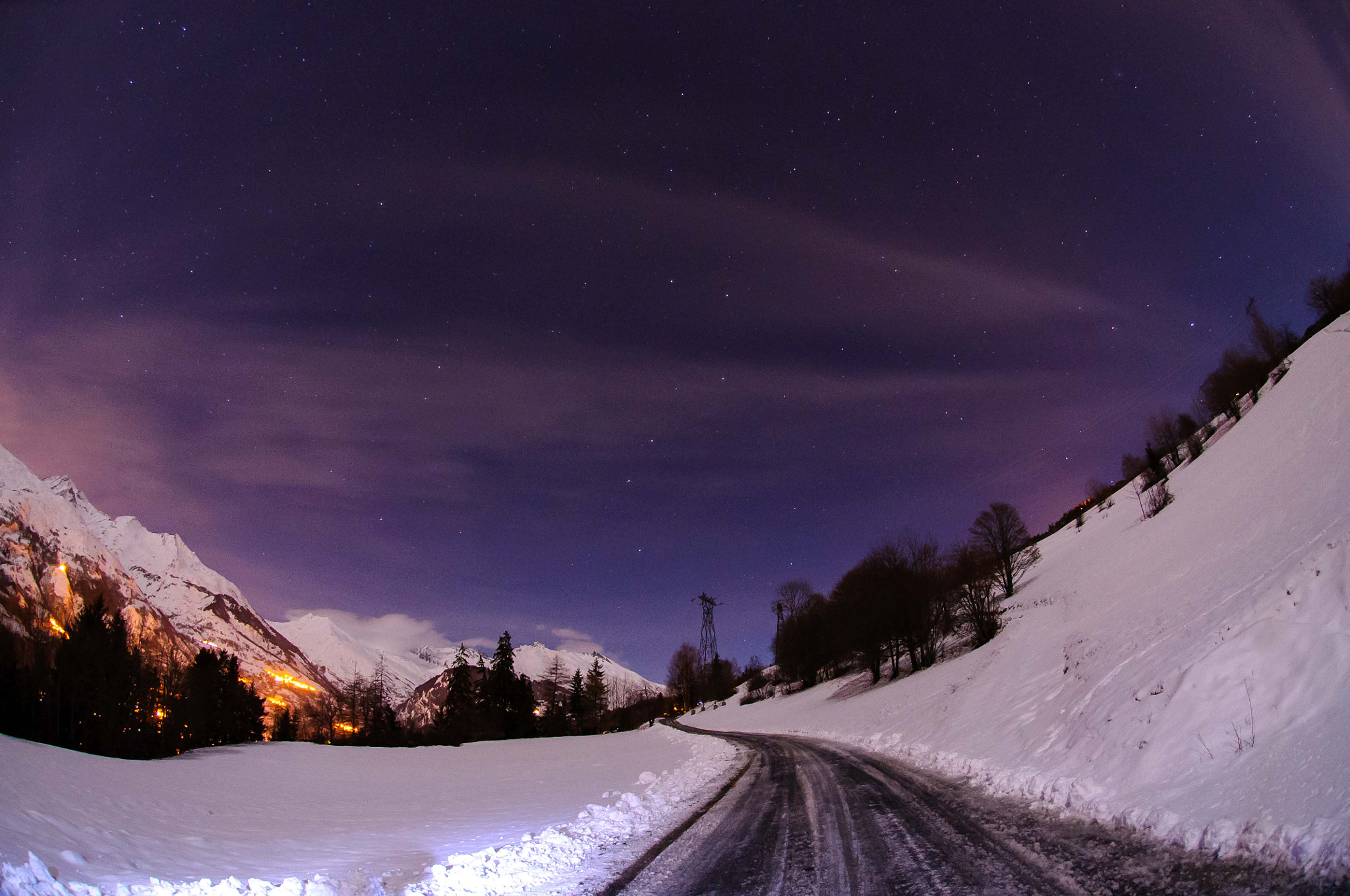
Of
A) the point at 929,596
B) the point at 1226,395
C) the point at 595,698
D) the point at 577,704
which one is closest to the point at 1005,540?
the point at 929,596

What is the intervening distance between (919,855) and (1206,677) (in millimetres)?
Result: 6058

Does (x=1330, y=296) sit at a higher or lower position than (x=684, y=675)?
higher

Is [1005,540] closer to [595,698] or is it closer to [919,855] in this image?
[919,855]

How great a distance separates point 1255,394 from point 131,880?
181 feet

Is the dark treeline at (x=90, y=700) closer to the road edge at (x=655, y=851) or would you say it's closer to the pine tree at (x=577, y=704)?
the road edge at (x=655, y=851)

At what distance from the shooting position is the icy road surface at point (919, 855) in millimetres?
5234

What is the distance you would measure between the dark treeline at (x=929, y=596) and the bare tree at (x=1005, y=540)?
53 mm

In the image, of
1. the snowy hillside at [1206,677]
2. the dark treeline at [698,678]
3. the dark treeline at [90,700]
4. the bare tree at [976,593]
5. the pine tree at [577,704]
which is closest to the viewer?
the snowy hillside at [1206,677]

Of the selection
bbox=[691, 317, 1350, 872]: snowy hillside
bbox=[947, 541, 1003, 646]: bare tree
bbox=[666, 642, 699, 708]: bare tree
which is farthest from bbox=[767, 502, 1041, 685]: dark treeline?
bbox=[666, 642, 699, 708]: bare tree

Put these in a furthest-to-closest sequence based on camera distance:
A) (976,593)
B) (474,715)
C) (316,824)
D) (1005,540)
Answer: (474,715) → (1005,540) → (976,593) → (316,824)

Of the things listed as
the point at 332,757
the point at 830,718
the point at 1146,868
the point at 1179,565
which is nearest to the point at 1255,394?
the point at 1179,565

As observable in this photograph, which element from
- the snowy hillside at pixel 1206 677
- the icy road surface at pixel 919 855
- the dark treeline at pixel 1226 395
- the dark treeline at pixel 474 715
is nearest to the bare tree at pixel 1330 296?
the dark treeline at pixel 1226 395

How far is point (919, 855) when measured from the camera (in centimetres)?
648

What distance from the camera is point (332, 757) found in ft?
96.6
